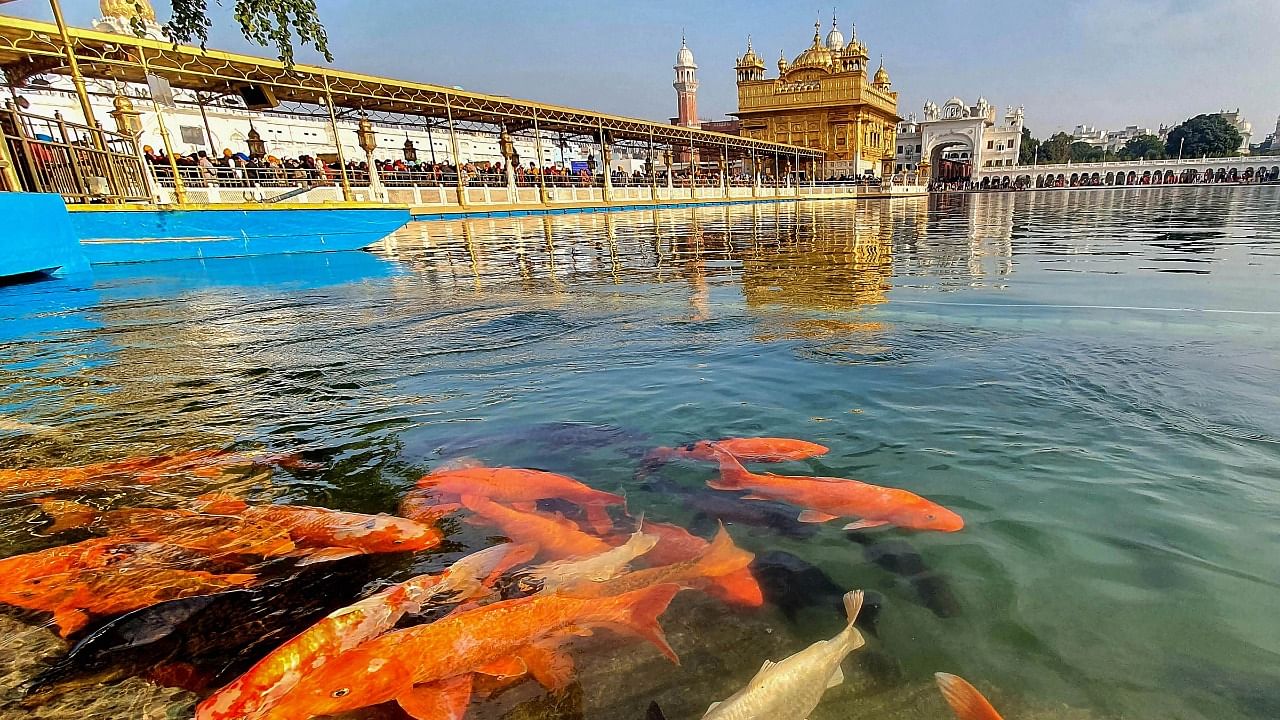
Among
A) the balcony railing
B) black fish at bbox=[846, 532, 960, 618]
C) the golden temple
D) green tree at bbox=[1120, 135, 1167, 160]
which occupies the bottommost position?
black fish at bbox=[846, 532, 960, 618]

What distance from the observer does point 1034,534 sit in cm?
265

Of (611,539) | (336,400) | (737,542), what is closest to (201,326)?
(336,400)

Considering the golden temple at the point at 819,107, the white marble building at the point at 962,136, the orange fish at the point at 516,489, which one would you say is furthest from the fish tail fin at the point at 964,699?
the white marble building at the point at 962,136

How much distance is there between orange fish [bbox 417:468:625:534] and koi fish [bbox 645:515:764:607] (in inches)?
13.3

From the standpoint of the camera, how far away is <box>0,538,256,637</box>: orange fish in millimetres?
2238

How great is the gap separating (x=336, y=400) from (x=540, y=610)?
11.2 feet

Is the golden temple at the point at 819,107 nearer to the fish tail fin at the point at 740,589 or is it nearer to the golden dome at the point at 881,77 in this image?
the golden dome at the point at 881,77

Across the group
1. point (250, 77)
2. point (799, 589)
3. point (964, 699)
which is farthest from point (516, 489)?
point (250, 77)

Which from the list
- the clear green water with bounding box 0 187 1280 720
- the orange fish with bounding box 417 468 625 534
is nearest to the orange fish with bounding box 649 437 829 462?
the clear green water with bounding box 0 187 1280 720

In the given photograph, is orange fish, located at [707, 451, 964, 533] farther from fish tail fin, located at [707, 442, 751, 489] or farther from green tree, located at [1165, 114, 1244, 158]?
green tree, located at [1165, 114, 1244, 158]

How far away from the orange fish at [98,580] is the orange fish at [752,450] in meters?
2.29

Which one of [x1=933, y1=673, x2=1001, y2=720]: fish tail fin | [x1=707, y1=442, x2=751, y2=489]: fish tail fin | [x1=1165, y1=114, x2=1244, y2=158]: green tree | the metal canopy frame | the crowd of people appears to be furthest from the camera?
[x1=1165, y1=114, x2=1244, y2=158]: green tree

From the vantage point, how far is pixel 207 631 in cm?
212

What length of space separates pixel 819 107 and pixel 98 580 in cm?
8087
